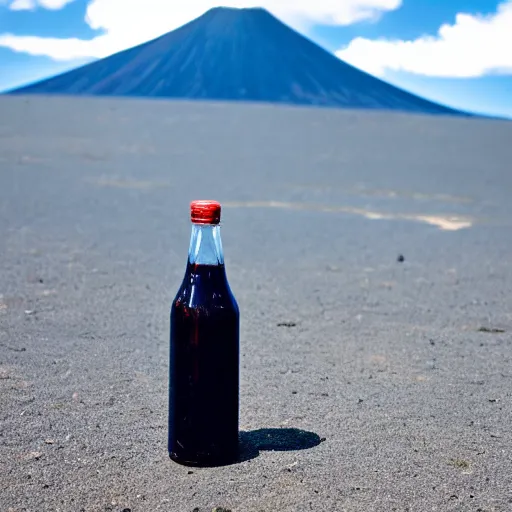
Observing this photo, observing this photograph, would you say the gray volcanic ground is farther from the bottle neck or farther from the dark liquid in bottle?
the bottle neck

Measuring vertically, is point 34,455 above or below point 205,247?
below

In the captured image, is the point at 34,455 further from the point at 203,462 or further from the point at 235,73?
the point at 235,73

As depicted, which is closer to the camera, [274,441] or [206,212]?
[206,212]

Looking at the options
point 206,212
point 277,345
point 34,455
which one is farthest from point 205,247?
point 277,345

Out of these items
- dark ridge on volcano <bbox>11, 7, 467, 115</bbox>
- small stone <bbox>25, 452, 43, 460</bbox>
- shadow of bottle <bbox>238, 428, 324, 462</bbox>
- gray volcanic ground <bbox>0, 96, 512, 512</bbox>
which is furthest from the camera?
dark ridge on volcano <bbox>11, 7, 467, 115</bbox>

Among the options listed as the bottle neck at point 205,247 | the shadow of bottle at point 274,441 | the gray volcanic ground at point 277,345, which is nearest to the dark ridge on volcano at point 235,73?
the gray volcanic ground at point 277,345

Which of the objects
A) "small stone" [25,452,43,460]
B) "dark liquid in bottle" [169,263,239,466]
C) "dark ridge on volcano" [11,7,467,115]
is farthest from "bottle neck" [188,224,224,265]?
"dark ridge on volcano" [11,7,467,115]

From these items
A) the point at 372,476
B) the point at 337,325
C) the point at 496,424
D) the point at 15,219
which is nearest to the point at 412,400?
the point at 496,424
